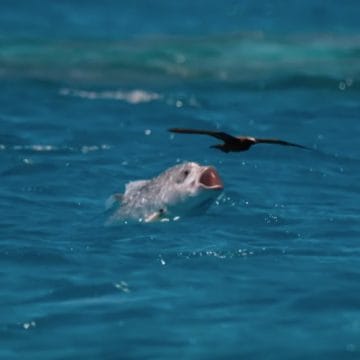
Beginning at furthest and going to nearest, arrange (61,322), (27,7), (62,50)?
1. (27,7)
2. (62,50)
3. (61,322)

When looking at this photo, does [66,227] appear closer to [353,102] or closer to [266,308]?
[266,308]

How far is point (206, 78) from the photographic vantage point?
18.0m

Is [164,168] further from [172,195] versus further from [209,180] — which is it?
[209,180]

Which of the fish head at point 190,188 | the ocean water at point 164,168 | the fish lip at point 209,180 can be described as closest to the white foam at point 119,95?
the ocean water at point 164,168

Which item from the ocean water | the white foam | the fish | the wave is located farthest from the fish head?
the wave

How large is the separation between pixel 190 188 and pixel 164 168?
10.4 ft

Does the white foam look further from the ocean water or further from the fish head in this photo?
the fish head

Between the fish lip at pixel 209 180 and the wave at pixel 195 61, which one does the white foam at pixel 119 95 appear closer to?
the wave at pixel 195 61

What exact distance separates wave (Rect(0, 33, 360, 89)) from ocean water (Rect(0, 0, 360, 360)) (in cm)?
5

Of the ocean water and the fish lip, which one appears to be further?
the fish lip

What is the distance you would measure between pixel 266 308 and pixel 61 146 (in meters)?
5.55

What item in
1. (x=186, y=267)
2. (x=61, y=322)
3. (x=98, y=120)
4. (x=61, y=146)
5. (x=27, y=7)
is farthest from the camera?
(x=27, y=7)

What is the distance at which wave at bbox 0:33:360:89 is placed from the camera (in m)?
17.7

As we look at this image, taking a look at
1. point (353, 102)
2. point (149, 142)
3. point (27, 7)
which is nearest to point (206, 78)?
point (353, 102)
